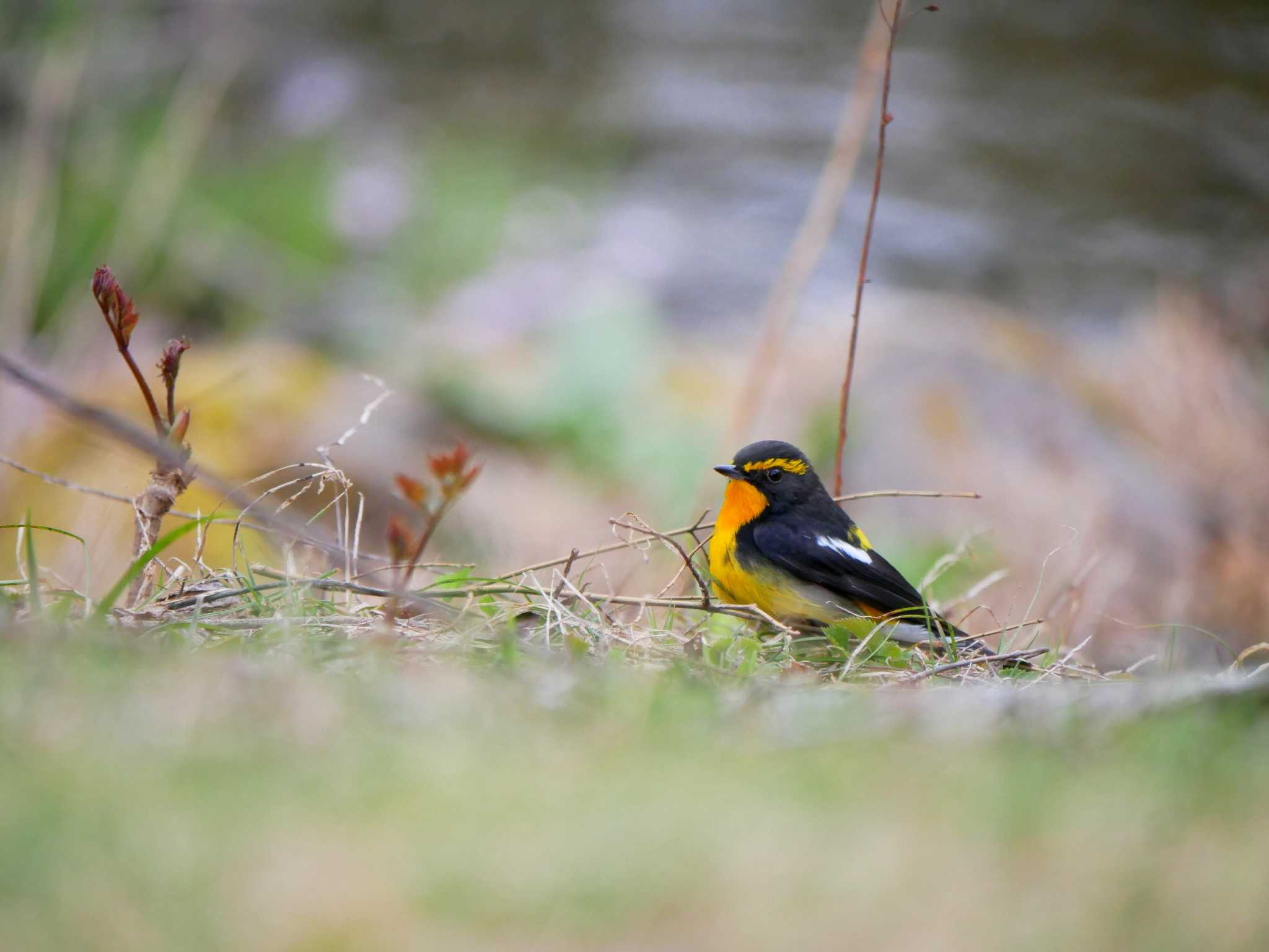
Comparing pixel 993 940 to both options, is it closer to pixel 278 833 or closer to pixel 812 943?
pixel 812 943

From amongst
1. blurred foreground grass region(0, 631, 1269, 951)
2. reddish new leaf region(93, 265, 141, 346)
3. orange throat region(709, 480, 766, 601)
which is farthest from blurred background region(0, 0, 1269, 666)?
blurred foreground grass region(0, 631, 1269, 951)

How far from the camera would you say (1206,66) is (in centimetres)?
1438

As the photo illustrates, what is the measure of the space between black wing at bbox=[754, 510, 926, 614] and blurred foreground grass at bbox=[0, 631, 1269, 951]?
165cm

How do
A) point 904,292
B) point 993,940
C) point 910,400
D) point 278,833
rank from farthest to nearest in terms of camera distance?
point 904,292, point 910,400, point 278,833, point 993,940

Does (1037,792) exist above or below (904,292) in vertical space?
below

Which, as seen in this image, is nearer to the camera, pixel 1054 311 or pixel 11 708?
pixel 11 708

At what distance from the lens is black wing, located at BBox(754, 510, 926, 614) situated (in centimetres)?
411

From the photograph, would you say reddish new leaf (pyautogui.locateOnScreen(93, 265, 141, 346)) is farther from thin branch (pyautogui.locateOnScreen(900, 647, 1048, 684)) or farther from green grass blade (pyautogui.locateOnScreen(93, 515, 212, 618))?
thin branch (pyautogui.locateOnScreen(900, 647, 1048, 684))

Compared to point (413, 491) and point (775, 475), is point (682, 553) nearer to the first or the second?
point (775, 475)

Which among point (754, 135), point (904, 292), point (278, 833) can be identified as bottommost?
point (278, 833)

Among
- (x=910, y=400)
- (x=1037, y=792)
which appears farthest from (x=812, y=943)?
(x=910, y=400)

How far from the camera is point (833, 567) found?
4.23 m

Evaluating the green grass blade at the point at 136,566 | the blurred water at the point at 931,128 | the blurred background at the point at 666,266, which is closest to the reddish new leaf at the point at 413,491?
the green grass blade at the point at 136,566

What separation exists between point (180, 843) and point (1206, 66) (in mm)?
15773
